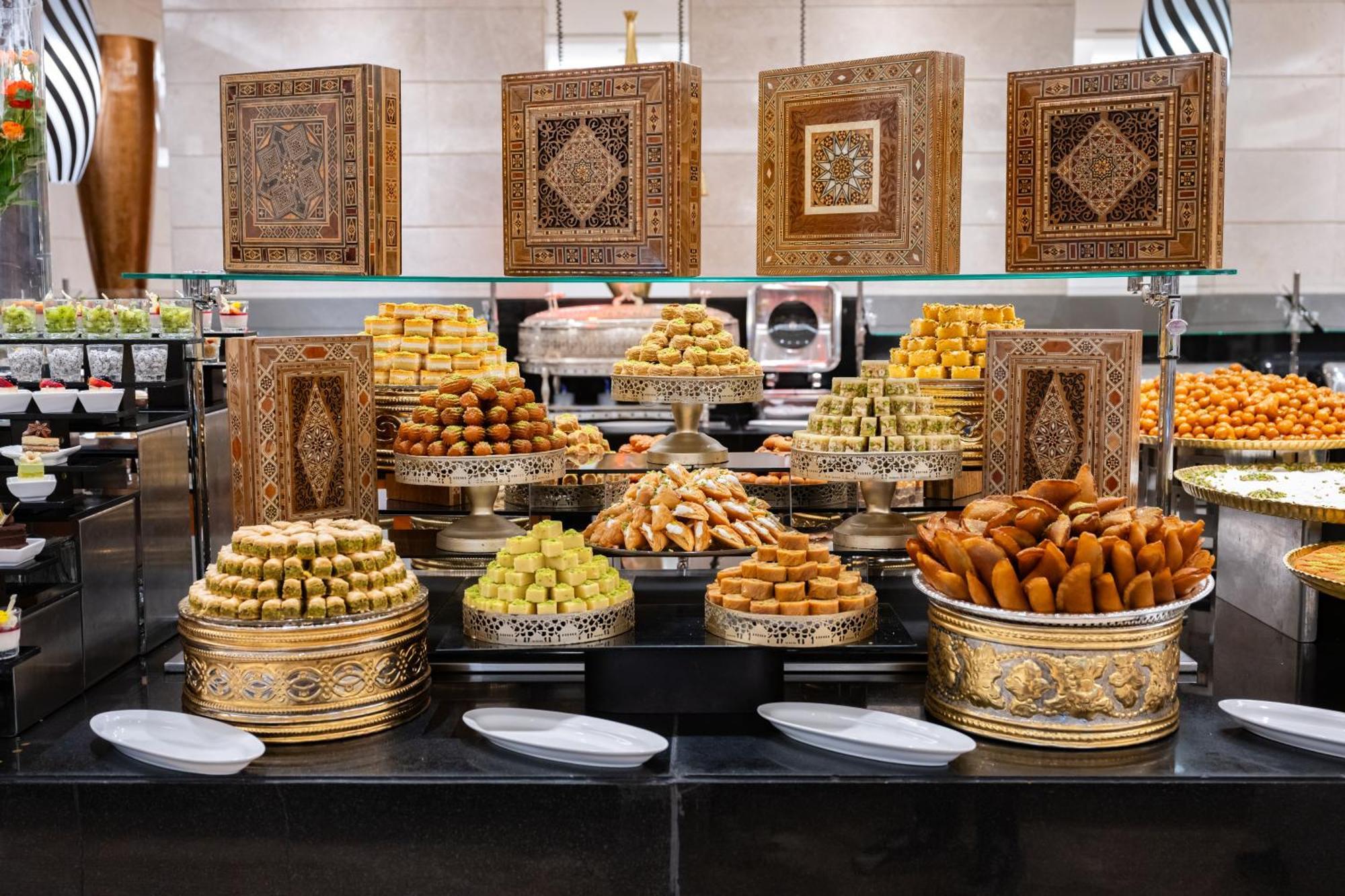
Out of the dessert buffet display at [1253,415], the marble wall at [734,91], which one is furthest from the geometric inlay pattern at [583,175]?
the marble wall at [734,91]

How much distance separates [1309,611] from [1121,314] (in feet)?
15.9

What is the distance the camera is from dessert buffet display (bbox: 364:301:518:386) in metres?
4.02

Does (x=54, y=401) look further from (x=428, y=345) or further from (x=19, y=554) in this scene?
(x=428, y=345)

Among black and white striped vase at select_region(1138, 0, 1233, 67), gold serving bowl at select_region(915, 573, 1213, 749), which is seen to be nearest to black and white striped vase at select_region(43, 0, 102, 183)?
gold serving bowl at select_region(915, 573, 1213, 749)

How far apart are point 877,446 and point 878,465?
5 cm

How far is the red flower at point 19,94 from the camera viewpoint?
2.79 meters

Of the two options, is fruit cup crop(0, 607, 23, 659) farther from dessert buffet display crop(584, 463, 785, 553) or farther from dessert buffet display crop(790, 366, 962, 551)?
dessert buffet display crop(790, 366, 962, 551)

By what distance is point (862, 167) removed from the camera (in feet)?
8.98

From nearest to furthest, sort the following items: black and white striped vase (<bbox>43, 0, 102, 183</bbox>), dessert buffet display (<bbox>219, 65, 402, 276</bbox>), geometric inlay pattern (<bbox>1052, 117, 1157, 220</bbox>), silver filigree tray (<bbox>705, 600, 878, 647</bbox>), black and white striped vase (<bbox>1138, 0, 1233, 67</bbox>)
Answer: silver filigree tray (<bbox>705, 600, 878, 647</bbox>) < geometric inlay pattern (<bbox>1052, 117, 1157, 220</bbox>) < dessert buffet display (<bbox>219, 65, 402, 276</bbox>) < black and white striped vase (<bbox>43, 0, 102, 183</bbox>) < black and white striped vase (<bbox>1138, 0, 1233, 67</bbox>)

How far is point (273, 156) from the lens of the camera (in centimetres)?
283

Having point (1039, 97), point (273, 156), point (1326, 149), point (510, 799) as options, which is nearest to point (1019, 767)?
point (510, 799)

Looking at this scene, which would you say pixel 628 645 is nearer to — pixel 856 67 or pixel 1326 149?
pixel 856 67

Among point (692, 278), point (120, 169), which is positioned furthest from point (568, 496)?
point (120, 169)

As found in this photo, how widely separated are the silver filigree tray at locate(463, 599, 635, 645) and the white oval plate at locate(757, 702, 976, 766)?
35cm
